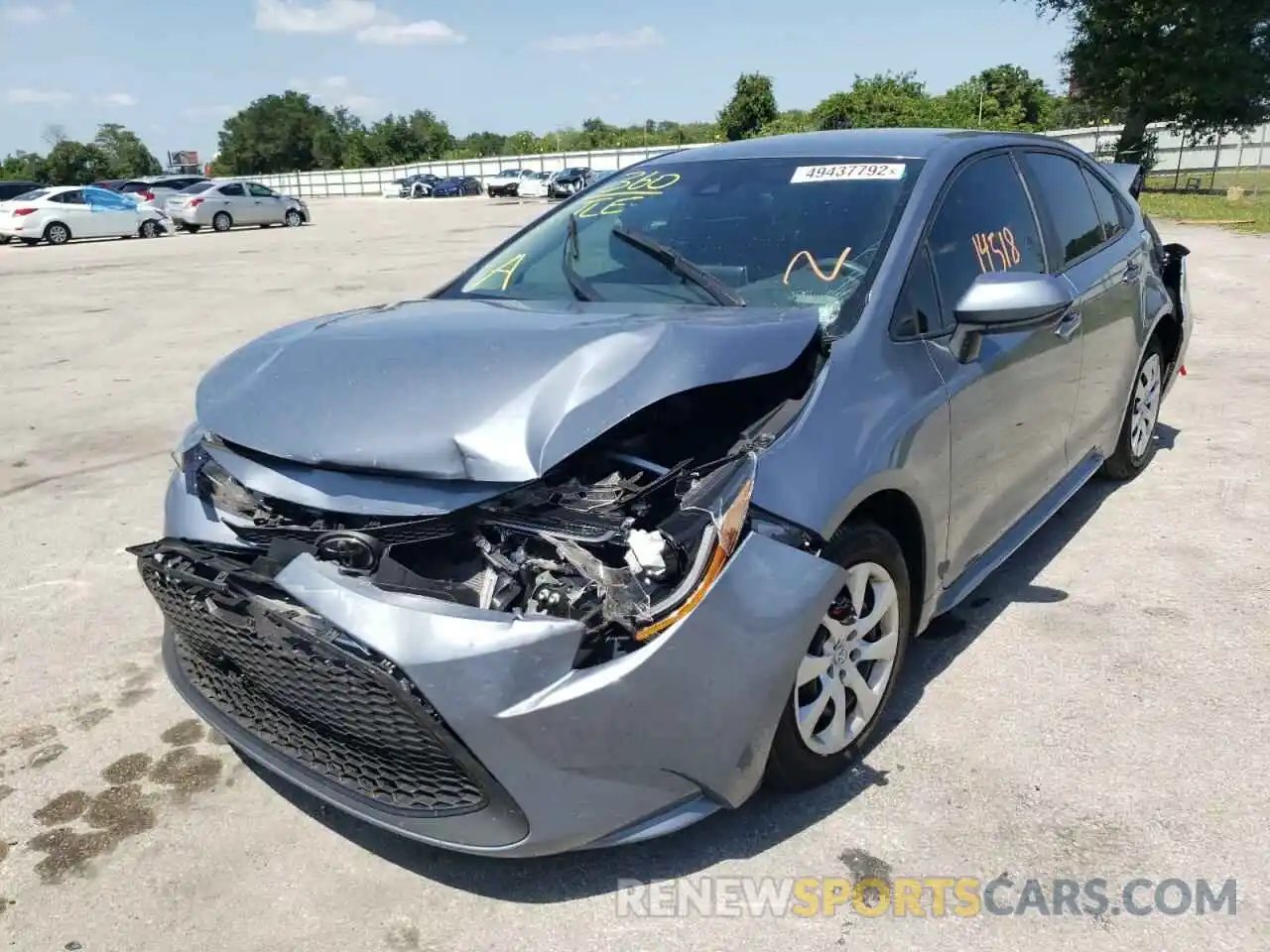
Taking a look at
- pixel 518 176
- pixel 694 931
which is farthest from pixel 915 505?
pixel 518 176

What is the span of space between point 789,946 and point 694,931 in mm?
216

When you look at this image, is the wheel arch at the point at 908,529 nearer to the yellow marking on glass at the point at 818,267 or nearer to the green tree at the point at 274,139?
the yellow marking on glass at the point at 818,267

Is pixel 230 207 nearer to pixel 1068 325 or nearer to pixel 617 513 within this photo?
pixel 1068 325

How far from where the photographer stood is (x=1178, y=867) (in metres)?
2.44

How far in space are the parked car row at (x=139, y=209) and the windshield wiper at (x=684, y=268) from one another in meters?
27.0

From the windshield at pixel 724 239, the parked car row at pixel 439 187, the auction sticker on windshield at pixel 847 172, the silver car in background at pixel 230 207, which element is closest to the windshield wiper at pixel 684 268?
the windshield at pixel 724 239

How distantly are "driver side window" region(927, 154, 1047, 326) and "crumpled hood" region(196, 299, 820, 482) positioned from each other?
2.10 feet

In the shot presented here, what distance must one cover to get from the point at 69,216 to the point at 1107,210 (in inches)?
1077

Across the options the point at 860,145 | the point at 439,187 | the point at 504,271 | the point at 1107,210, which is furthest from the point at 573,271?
the point at 439,187

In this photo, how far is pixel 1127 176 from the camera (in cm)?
543

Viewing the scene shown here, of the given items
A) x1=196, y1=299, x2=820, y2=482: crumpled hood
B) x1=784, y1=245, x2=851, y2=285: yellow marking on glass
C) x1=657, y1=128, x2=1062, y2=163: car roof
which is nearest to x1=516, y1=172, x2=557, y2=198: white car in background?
x1=657, y1=128, x2=1062, y2=163: car roof

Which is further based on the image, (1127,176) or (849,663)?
(1127,176)

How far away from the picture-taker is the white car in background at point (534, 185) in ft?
152

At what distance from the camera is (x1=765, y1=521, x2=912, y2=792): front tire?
2.53 m
